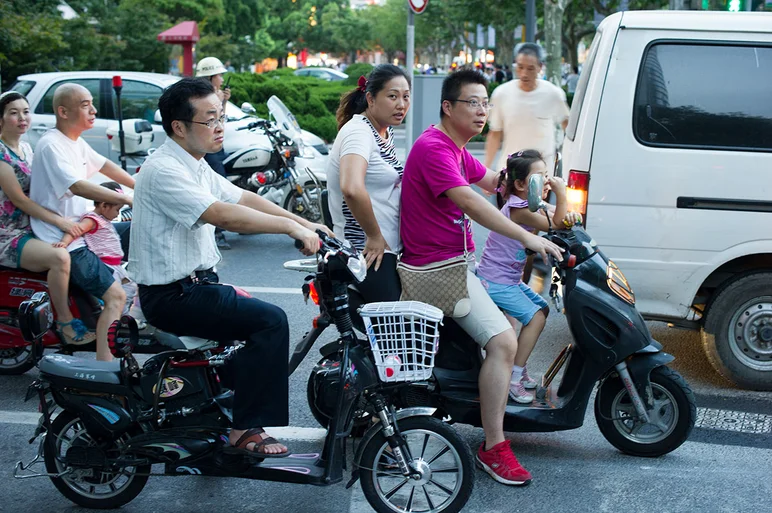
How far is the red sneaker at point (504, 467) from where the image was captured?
4129 millimetres

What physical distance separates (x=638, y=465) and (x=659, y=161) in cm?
183

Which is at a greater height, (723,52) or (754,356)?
(723,52)

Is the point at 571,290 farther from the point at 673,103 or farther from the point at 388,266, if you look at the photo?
the point at 673,103

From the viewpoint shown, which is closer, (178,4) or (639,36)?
(639,36)

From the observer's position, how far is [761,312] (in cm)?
542

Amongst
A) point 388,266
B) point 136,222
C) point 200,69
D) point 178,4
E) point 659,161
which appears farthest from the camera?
point 178,4

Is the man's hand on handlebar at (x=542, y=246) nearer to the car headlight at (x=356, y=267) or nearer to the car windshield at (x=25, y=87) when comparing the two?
the car headlight at (x=356, y=267)

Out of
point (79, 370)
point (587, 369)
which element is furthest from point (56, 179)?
point (587, 369)

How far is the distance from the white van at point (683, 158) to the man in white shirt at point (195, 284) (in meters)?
2.29

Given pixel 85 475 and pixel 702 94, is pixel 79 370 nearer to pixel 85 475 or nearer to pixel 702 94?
pixel 85 475

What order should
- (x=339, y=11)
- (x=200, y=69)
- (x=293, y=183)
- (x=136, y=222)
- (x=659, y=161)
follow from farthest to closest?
(x=339, y=11) → (x=293, y=183) → (x=200, y=69) → (x=659, y=161) → (x=136, y=222)

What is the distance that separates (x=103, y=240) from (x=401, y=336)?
245 cm

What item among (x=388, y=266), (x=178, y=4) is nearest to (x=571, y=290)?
(x=388, y=266)

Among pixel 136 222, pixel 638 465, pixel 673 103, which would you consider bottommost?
pixel 638 465
